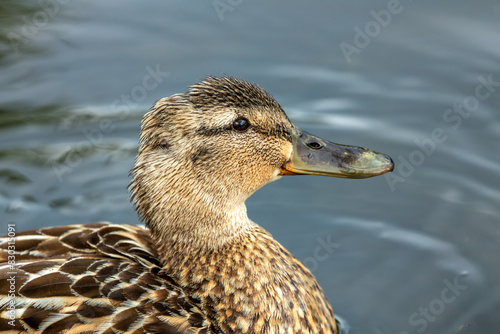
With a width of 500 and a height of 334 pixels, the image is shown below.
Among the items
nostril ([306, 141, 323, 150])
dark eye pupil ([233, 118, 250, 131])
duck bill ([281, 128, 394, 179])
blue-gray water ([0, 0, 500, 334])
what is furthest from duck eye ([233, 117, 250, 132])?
A: blue-gray water ([0, 0, 500, 334])

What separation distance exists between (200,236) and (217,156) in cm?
55

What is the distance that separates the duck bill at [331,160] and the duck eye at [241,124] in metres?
0.36

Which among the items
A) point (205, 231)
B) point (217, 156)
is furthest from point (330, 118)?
point (205, 231)

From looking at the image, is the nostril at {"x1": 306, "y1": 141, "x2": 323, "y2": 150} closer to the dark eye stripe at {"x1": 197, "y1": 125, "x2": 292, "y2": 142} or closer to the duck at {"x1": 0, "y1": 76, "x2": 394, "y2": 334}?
the duck at {"x1": 0, "y1": 76, "x2": 394, "y2": 334}

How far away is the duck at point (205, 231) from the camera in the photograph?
14.8ft

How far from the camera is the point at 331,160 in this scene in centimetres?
489

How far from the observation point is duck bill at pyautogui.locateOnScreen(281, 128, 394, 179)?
15.7 feet

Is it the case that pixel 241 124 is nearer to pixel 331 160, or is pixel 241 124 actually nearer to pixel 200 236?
pixel 331 160

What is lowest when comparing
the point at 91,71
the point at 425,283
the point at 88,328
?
the point at 425,283

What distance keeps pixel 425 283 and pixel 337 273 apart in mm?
739

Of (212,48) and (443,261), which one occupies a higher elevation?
(212,48)

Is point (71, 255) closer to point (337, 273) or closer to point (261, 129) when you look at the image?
point (261, 129)

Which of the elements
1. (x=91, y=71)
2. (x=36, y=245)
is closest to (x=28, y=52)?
(x=91, y=71)

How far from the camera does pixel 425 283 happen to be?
5.98 m
